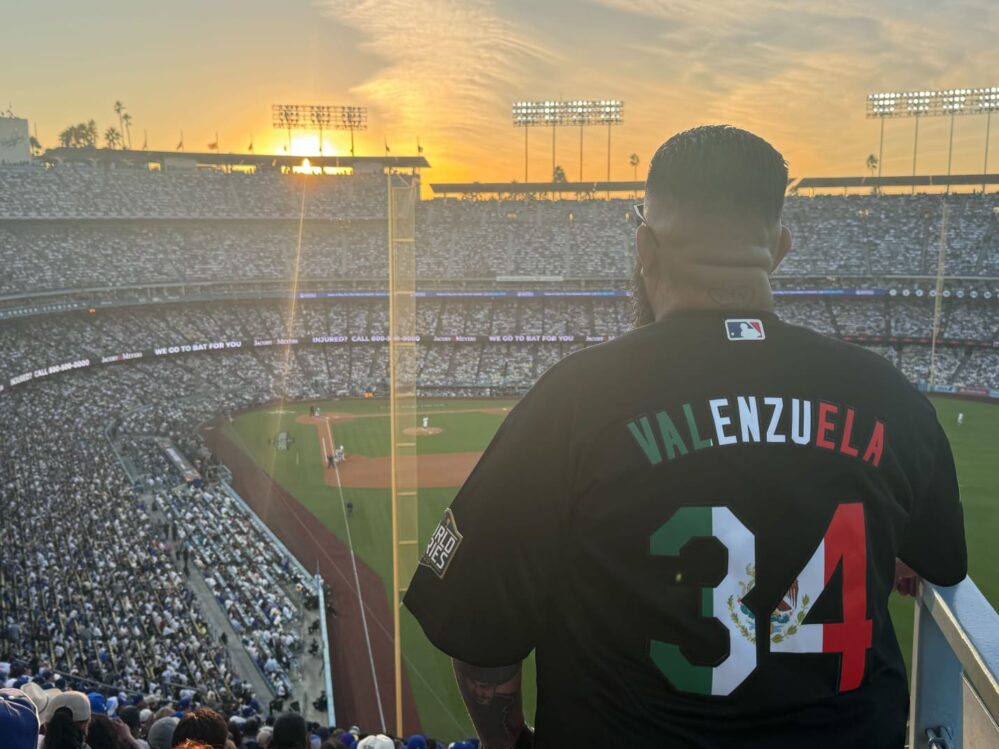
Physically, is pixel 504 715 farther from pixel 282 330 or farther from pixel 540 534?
pixel 282 330

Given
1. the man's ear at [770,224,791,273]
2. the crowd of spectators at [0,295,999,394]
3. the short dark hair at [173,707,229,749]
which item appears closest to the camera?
the man's ear at [770,224,791,273]

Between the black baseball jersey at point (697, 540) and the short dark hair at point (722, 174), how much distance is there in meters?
0.33

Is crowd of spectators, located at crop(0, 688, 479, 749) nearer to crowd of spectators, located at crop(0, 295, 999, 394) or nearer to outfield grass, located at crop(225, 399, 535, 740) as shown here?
outfield grass, located at crop(225, 399, 535, 740)

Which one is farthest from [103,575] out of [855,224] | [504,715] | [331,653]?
[855,224]

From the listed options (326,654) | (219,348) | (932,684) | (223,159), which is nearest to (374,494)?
(326,654)

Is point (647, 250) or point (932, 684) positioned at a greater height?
point (647, 250)

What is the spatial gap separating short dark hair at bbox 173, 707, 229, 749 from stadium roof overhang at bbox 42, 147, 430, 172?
226 feet

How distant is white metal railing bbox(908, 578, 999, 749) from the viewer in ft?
→ 6.01

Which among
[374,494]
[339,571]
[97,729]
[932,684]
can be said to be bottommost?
[374,494]

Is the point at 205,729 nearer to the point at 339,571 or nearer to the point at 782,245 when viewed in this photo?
the point at 782,245

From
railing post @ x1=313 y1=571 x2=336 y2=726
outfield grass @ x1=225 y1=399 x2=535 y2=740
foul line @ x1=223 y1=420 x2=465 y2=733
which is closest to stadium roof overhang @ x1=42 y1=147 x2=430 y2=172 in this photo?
outfield grass @ x1=225 y1=399 x2=535 y2=740

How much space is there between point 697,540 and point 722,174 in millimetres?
956

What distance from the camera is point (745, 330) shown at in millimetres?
1869

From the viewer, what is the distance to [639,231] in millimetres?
2162
